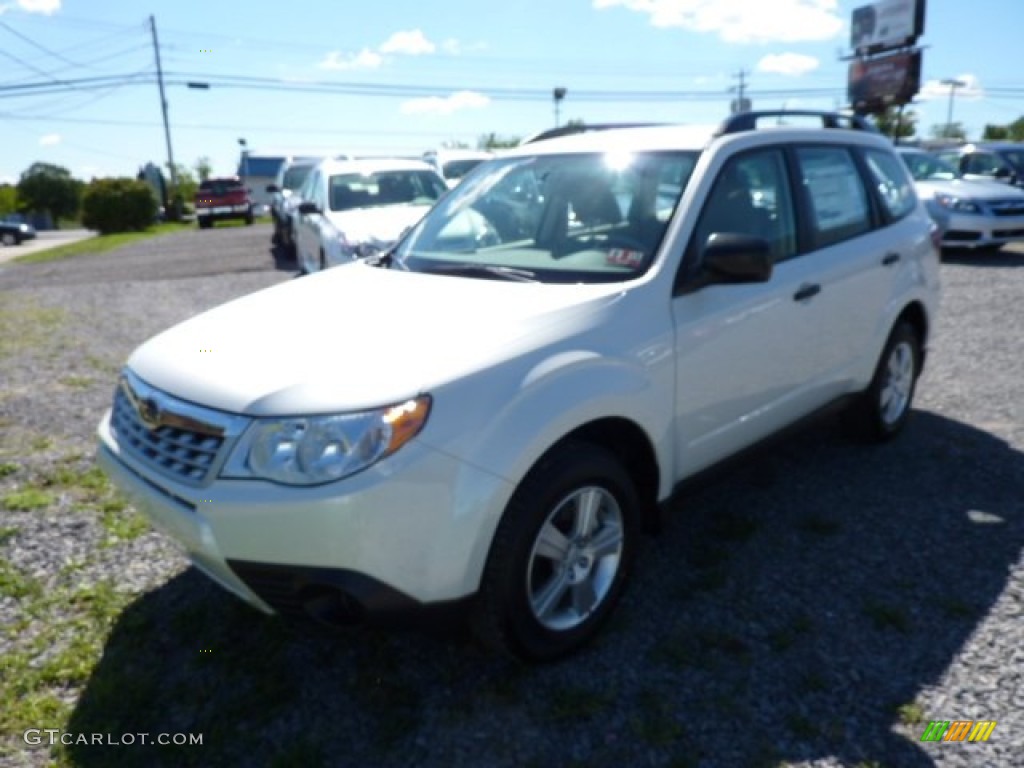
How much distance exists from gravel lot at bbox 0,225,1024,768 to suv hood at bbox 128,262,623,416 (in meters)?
0.82

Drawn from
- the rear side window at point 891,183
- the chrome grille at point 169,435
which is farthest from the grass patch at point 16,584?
the rear side window at point 891,183

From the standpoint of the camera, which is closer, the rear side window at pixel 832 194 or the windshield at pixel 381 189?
the rear side window at pixel 832 194

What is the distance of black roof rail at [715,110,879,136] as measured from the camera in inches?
141

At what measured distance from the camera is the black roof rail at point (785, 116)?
357 cm

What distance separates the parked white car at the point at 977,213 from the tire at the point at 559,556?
37.5 ft

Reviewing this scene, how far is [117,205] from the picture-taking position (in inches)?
1529

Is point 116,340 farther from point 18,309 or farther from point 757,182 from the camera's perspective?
point 757,182

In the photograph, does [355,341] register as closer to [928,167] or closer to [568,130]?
[568,130]

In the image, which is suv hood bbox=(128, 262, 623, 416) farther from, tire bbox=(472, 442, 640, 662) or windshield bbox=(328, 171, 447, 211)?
windshield bbox=(328, 171, 447, 211)

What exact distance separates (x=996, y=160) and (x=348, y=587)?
16.7 m

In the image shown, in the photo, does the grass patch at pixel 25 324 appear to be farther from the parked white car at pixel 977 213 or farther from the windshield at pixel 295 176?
the parked white car at pixel 977 213

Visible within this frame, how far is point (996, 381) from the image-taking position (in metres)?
6.11

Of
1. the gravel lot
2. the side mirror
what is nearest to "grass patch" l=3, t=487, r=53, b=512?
A: the gravel lot

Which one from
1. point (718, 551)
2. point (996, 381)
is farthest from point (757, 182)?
point (996, 381)
